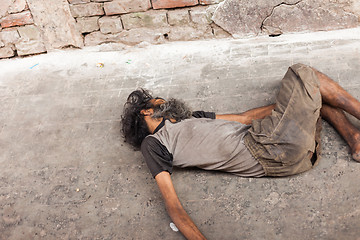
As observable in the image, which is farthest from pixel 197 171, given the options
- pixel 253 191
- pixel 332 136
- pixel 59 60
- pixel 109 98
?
pixel 59 60

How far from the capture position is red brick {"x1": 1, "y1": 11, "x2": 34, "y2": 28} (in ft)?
15.2

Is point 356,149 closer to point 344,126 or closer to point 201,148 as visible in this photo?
point 344,126

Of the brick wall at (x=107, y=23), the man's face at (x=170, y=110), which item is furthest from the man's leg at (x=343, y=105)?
the brick wall at (x=107, y=23)

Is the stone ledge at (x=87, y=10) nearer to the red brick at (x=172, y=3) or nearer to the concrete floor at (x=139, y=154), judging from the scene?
the concrete floor at (x=139, y=154)

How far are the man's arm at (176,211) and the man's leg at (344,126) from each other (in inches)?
49.2

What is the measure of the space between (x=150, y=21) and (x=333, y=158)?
2.60 m

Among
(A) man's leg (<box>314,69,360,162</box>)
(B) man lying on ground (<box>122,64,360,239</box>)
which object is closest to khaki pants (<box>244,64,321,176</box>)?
(B) man lying on ground (<box>122,64,360,239</box>)

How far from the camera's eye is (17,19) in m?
4.67

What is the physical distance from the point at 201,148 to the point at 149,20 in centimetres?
221

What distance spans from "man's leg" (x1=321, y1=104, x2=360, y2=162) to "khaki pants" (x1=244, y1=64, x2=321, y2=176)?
0.81 feet

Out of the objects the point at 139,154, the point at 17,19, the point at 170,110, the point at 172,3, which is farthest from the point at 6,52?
the point at 170,110

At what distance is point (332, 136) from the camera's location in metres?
3.05

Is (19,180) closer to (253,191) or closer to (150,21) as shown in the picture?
(253,191)

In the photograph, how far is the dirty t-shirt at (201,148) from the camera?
279cm
